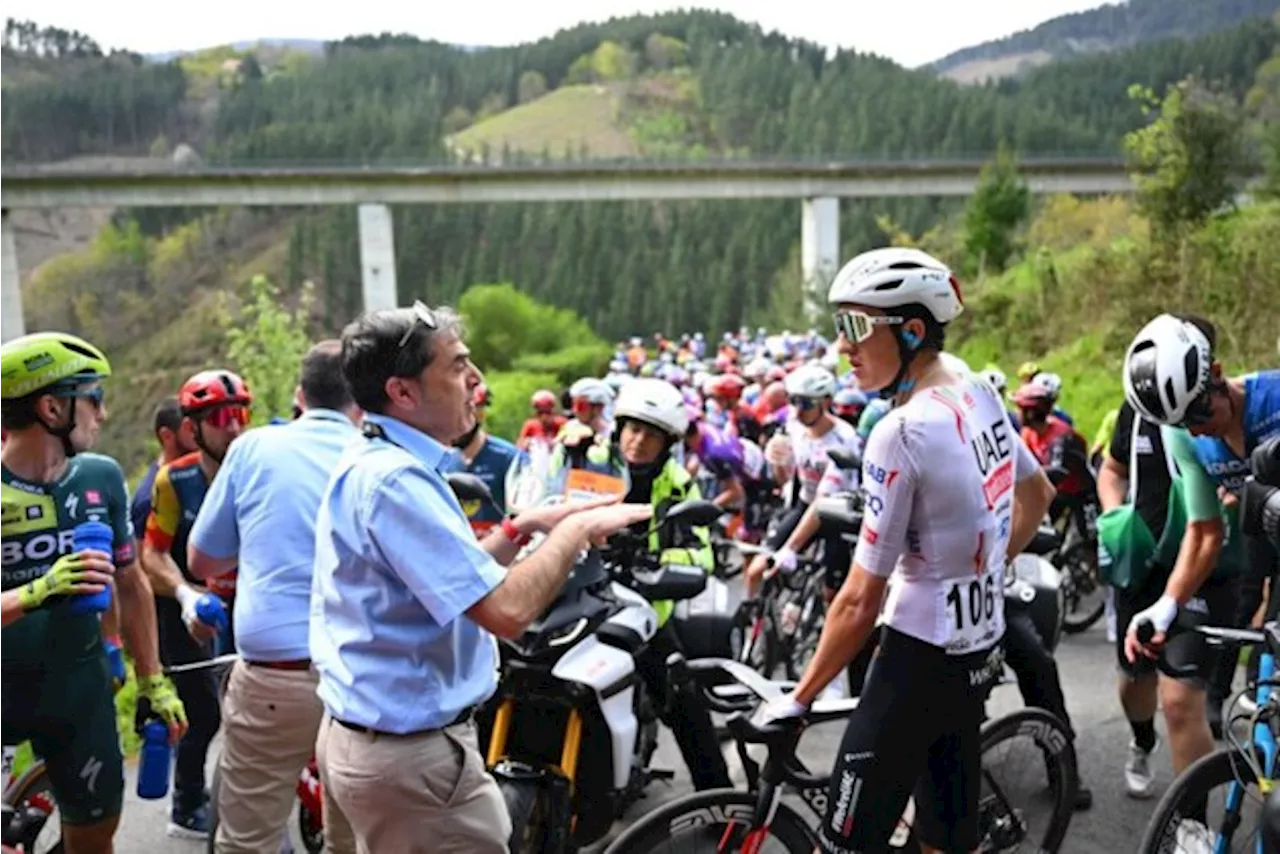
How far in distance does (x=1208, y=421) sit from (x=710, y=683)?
1925 millimetres

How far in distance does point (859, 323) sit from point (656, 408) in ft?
6.18

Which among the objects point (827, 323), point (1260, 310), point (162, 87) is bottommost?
point (827, 323)

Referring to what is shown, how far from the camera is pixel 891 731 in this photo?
10.5ft

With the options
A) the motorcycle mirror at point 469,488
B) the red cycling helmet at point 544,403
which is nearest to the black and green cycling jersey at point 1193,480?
the motorcycle mirror at point 469,488

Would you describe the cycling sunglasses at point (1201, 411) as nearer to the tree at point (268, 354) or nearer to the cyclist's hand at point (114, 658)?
the cyclist's hand at point (114, 658)

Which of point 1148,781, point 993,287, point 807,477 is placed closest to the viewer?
point 1148,781

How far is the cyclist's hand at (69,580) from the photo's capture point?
3479mm

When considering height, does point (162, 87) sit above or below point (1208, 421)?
above

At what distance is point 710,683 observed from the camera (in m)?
3.99

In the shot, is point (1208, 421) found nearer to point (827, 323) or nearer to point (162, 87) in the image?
point (827, 323)

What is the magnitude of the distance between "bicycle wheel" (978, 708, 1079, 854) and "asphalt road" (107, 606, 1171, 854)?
63 cm

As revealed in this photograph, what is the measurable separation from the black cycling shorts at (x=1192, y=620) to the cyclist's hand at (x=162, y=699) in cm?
354

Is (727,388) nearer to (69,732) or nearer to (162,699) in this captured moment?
(162,699)

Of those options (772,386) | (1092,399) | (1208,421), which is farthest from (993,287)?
(1208,421)
